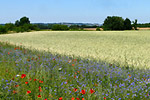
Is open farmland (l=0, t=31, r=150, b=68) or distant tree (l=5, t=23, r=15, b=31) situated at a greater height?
distant tree (l=5, t=23, r=15, b=31)

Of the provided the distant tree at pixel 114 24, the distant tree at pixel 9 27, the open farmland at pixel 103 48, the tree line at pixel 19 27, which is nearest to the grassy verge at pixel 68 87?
the open farmland at pixel 103 48

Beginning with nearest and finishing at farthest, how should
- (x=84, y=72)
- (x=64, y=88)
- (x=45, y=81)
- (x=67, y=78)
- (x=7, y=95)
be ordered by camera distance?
(x=7, y=95), (x=64, y=88), (x=45, y=81), (x=67, y=78), (x=84, y=72)

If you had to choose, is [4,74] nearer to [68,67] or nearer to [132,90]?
[68,67]

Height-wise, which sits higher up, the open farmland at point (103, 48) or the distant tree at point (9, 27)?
the distant tree at point (9, 27)

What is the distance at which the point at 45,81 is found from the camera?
3.83 meters

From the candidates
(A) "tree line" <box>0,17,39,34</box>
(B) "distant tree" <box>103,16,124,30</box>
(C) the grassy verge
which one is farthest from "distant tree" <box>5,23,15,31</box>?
(C) the grassy verge

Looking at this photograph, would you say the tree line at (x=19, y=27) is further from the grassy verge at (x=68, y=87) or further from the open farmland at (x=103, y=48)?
the grassy verge at (x=68, y=87)

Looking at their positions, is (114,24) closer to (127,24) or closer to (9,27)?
(127,24)

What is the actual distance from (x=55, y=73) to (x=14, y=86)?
116 cm

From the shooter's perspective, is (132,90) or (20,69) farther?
(20,69)

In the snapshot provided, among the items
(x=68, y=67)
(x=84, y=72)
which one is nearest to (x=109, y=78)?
(x=84, y=72)

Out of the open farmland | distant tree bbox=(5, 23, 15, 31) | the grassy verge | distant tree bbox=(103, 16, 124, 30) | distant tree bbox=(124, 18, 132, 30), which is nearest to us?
the grassy verge

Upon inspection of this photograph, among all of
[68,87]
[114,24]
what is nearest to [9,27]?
[114,24]

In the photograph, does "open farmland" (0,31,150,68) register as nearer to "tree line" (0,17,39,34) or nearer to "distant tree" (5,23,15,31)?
"tree line" (0,17,39,34)
